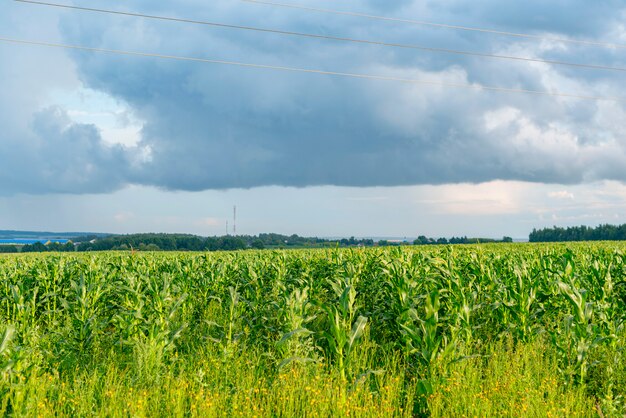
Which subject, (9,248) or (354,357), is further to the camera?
(9,248)

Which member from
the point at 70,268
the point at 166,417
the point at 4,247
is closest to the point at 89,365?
→ the point at 166,417

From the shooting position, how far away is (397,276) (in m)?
10.7

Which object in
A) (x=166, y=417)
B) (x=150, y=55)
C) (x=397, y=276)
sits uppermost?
(x=150, y=55)

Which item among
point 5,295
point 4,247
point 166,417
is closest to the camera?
point 166,417

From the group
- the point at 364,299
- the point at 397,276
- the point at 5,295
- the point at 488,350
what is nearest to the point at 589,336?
the point at 488,350

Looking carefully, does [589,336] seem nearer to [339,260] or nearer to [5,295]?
[339,260]

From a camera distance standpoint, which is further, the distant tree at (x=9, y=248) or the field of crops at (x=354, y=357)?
the distant tree at (x=9, y=248)

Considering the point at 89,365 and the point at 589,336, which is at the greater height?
the point at 589,336

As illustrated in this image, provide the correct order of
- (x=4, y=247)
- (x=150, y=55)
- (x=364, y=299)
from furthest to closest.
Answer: (x=4, y=247) < (x=150, y=55) < (x=364, y=299)

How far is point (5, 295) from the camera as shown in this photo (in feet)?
48.1

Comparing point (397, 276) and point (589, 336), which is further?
point (397, 276)

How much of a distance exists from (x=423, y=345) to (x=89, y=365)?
230 inches

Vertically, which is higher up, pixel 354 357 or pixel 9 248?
pixel 354 357

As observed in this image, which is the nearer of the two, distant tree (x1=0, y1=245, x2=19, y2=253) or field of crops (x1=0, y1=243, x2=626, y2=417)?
field of crops (x1=0, y1=243, x2=626, y2=417)
